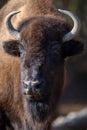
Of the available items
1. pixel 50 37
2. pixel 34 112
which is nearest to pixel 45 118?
pixel 34 112

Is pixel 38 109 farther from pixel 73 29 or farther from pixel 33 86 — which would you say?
pixel 73 29

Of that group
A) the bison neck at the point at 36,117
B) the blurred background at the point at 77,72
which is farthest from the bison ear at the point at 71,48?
the blurred background at the point at 77,72

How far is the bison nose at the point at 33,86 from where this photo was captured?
10.1 meters

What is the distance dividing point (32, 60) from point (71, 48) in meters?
0.92

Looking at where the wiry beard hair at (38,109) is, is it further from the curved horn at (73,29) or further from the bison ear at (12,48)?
the curved horn at (73,29)

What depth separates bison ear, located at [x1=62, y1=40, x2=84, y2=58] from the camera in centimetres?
1090

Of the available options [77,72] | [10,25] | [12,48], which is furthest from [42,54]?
[77,72]

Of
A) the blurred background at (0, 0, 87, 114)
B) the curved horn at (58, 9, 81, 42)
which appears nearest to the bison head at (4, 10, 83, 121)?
the curved horn at (58, 9, 81, 42)

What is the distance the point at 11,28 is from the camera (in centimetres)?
1093

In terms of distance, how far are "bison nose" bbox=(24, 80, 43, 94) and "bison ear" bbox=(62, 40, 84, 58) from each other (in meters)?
0.92

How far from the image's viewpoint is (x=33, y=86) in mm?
10070

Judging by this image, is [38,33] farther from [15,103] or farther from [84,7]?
[84,7]

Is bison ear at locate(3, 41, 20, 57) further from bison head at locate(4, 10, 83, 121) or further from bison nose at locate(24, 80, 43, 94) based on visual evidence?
bison nose at locate(24, 80, 43, 94)

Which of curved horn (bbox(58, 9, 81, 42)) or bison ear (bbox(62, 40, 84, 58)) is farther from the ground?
curved horn (bbox(58, 9, 81, 42))
